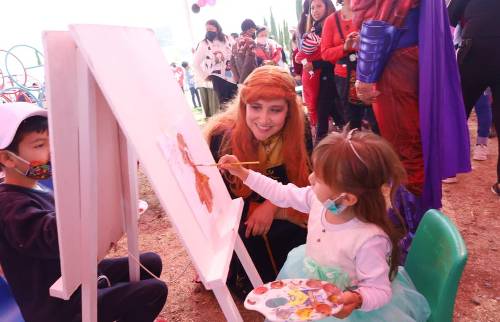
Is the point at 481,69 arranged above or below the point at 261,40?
below

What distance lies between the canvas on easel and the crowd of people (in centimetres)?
16

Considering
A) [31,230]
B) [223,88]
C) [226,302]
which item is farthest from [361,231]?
[223,88]

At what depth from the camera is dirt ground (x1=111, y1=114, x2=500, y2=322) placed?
1.59 metres

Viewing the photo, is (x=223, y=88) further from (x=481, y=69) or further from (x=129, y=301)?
(x=129, y=301)

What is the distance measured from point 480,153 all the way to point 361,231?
2.60 m

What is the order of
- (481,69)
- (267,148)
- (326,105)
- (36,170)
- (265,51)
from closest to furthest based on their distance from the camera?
(36,170) < (267,148) < (481,69) < (326,105) < (265,51)

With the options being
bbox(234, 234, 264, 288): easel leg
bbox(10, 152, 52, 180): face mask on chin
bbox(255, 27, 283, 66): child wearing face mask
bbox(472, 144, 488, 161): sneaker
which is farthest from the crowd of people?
bbox(255, 27, 283, 66): child wearing face mask

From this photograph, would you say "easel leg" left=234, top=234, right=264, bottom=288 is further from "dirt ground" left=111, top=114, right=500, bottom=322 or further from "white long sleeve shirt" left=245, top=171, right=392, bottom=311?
"dirt ground" left=111, top=114, right=500, bottom=322

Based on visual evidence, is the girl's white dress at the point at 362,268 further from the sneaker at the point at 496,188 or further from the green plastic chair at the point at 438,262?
the sneaker at the point at 496,188

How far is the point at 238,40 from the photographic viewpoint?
419cm

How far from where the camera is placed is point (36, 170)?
1.06 m

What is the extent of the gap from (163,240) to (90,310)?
1499 millimetres

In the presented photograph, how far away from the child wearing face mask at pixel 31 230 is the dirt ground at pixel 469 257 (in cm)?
59

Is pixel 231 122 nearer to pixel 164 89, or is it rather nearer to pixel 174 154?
pixel 164 89
